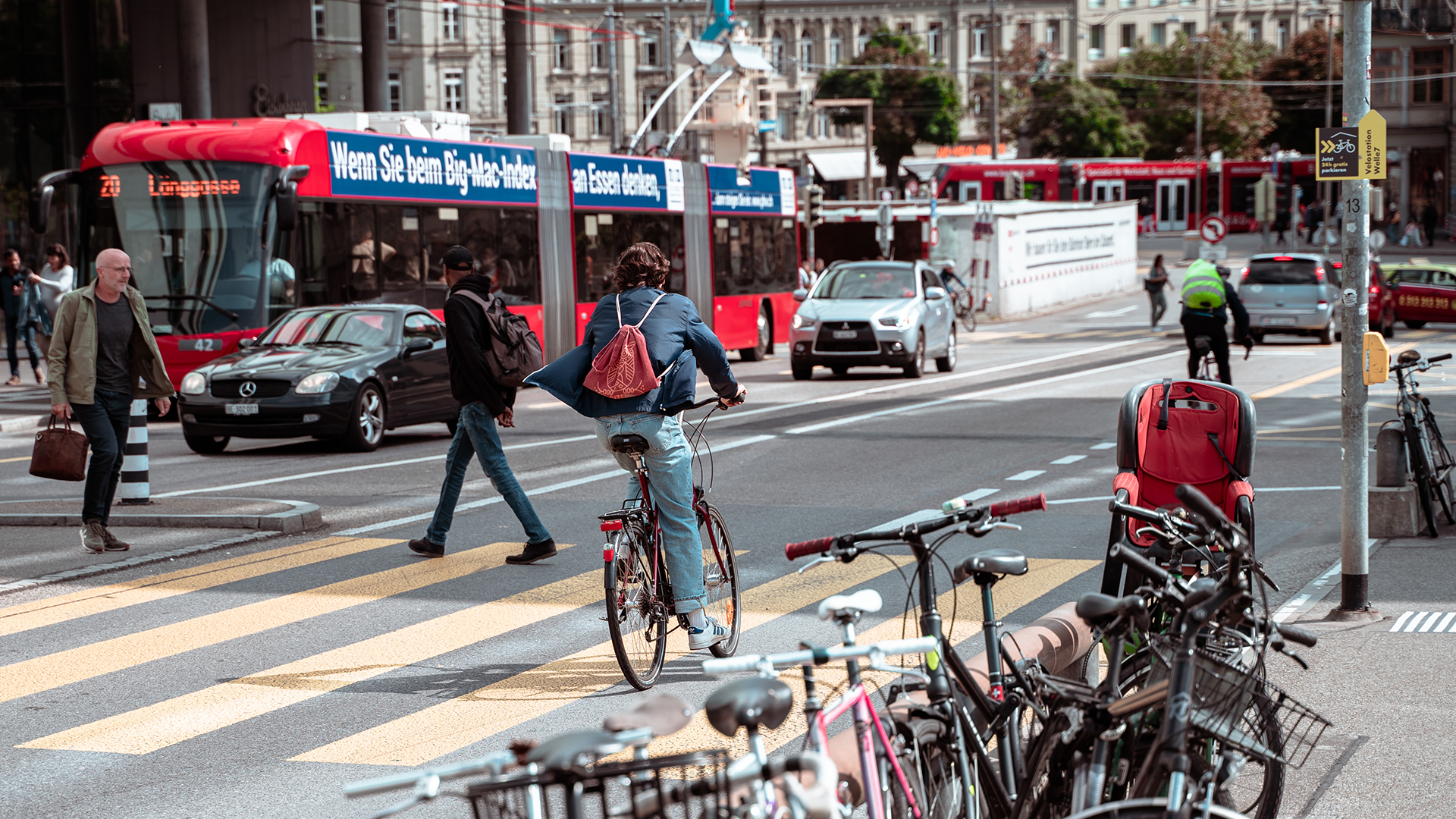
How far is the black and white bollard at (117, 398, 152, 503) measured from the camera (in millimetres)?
11750

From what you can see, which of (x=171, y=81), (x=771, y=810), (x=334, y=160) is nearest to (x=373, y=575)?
(x=771, y=810)

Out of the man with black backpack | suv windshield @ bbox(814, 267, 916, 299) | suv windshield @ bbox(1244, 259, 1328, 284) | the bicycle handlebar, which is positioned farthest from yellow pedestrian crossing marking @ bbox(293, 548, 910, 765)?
suv windshield @ bbox(1244, 259, 1328, 284)

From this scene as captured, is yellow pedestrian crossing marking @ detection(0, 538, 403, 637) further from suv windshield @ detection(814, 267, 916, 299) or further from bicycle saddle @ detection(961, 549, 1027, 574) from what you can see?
suv windshield @ detection(814, 267, 916, 299)

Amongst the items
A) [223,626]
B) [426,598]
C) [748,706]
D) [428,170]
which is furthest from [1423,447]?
[428,170]

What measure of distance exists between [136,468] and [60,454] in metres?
1.30

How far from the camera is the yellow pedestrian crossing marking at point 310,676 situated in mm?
6176

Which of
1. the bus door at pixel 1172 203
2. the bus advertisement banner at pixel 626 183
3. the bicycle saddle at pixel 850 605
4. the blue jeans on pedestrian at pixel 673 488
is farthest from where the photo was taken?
the bus door at pixel 1172 203

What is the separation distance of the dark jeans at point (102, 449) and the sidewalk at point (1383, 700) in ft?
22.3

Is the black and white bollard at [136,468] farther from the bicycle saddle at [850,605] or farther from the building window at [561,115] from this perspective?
the building window at [561,115]

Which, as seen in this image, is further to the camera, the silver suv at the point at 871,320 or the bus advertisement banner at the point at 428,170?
the silver suv at the point at 871,320

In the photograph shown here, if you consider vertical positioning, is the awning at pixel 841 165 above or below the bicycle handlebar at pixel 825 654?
above

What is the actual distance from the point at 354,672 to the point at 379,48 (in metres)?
33.1

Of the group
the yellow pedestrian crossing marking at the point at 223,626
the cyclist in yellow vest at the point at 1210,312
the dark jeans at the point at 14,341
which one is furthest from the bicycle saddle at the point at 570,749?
the dark jeans at the point at 14,341

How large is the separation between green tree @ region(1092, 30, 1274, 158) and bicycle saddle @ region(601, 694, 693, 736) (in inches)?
3380
